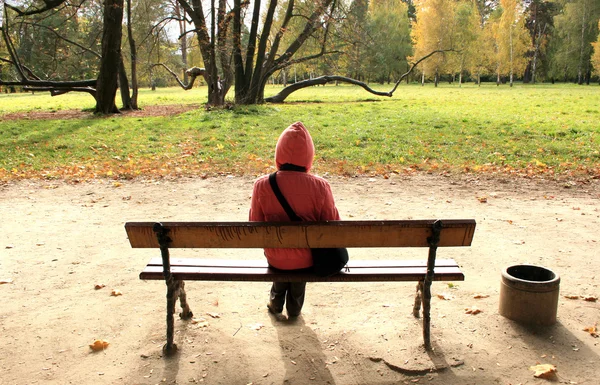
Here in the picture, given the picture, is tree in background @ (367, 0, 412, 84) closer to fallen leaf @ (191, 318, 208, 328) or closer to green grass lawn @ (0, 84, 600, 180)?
green grass lawn @ (0, 84, 600, 180)

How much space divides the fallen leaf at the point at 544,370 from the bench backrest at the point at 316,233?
0.82m

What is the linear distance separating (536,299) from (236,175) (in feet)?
19.9

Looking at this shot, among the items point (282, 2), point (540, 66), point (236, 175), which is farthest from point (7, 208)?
point (540, 66)

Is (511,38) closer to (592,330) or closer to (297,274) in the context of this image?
(592,330)

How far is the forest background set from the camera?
18000 mm

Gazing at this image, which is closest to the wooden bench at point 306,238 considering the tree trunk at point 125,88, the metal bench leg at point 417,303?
the metal bench leg at point 417,303

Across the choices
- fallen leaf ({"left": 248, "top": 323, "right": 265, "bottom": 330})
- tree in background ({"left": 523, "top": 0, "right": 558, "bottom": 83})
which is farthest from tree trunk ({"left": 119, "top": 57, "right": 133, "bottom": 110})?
tree in background ({"left": 523, "top": 0, "right": 558, "bottom": 83})

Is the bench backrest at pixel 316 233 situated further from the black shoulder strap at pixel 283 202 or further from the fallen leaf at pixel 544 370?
the fallen leaf at pixel 544 370

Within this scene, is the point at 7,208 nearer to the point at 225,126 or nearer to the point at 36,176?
the point at 36,176

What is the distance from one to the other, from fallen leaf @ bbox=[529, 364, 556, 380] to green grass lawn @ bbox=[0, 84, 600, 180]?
19.4 ft

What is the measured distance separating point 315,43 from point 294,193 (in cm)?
1834

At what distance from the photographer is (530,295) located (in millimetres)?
3336

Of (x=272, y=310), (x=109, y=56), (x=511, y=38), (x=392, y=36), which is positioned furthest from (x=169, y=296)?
(x=392, y=36)

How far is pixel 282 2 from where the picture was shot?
24.5 metres
